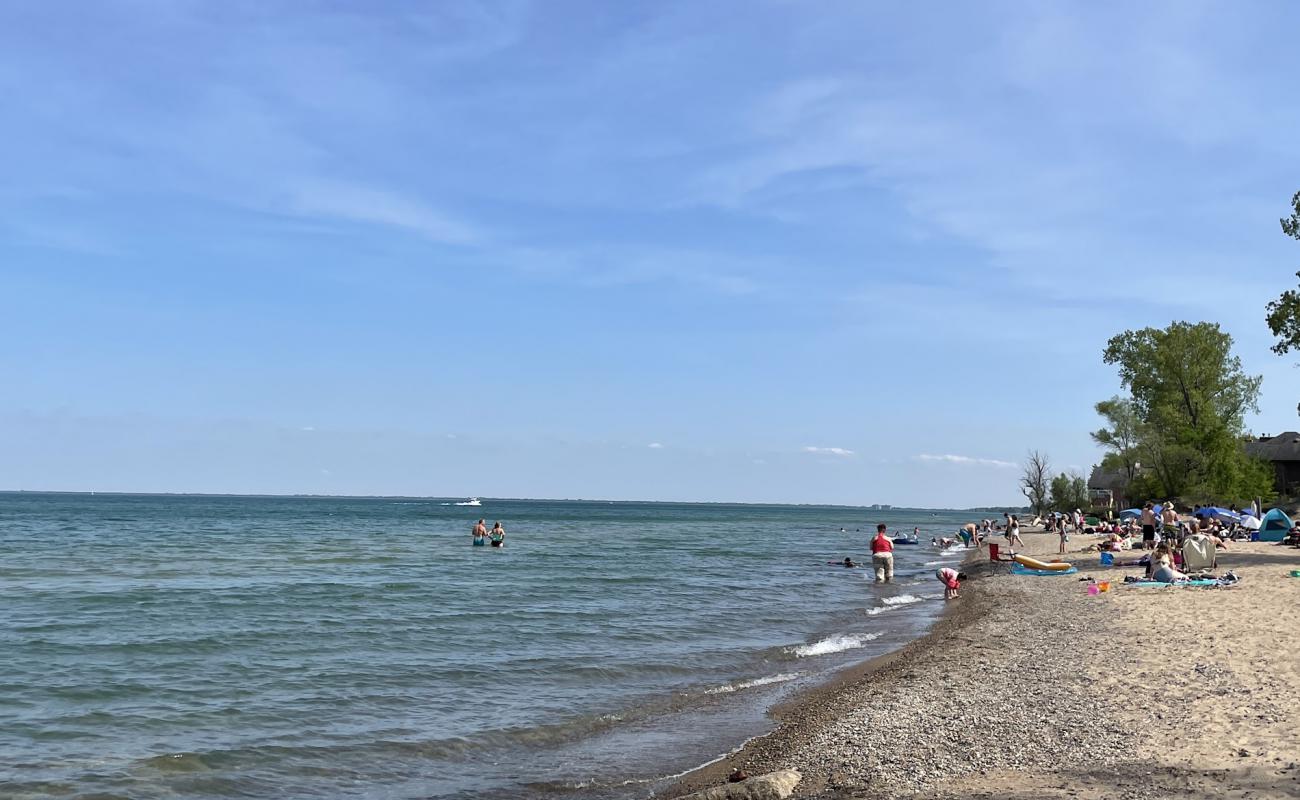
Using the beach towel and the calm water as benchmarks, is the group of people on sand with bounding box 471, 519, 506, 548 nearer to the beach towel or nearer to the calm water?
the calm water

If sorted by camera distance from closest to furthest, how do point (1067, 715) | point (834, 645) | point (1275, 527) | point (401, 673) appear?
point (1067, 715) < point (401, 673) < point (834, 645) < point (1275, 527)

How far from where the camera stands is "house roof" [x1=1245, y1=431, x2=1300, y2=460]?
229ft

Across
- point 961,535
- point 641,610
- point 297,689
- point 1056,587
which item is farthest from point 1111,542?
point 297,689

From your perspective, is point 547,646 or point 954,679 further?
point 547,646

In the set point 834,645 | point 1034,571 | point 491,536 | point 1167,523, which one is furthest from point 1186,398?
point 834,645

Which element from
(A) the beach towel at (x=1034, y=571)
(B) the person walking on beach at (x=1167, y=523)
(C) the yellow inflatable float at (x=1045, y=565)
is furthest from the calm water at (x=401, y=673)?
(B) the person walking on beach at (x=1167, y=523)

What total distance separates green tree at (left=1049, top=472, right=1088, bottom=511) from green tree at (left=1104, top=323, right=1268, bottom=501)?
87.4 ft

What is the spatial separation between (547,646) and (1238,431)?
190ft

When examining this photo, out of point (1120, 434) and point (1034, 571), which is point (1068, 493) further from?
point (1034, 571)

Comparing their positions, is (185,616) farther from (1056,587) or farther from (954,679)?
(1056,587)

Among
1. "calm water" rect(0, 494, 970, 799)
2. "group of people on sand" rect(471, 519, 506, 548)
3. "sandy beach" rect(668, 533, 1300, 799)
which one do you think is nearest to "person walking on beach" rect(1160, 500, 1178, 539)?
"calm water" rect(0, 494, 970, 799)

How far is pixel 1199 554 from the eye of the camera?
24.0 m

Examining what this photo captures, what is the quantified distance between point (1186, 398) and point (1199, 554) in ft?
134

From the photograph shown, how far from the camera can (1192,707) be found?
988cm
